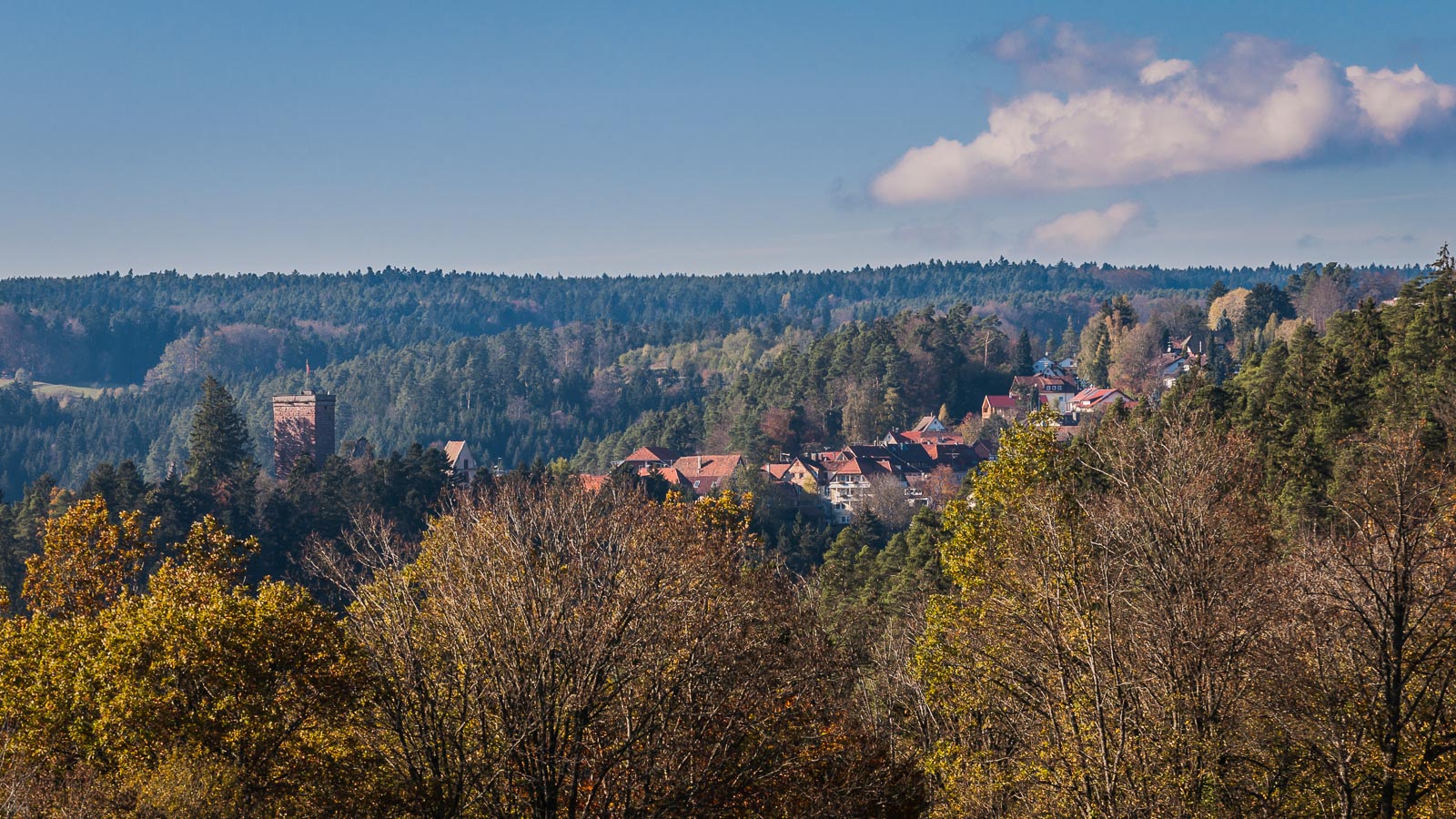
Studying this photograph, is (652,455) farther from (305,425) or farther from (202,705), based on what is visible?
(202,705)

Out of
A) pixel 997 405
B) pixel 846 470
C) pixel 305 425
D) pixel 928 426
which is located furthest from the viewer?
pixel 928 426

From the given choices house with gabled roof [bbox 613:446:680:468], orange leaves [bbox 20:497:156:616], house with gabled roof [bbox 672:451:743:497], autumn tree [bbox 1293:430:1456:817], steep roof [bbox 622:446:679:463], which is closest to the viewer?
autumn tree [bbox 1293:430:1456:817]

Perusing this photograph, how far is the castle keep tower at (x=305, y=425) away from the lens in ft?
399

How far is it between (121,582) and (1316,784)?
1897cm

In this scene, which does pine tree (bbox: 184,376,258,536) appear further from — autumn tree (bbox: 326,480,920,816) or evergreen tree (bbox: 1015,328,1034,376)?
evergreen tree (bbox: 1015,328,1034,376)

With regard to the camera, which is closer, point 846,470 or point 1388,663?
point 1388,663

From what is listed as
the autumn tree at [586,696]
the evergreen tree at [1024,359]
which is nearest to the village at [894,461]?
the evergreen tree at [1024,359]

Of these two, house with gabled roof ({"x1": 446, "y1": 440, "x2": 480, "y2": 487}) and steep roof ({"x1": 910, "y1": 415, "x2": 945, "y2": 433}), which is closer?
house with gabled roof ({"x1": 446, "y1": 440, "x2": 480, "y2": 487})

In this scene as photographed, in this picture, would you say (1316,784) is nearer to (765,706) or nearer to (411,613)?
(765,706)

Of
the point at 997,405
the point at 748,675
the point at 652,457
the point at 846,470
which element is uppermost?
the point at 748,675

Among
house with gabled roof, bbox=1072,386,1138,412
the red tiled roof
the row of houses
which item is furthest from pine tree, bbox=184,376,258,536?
house with gabled roof, bbox=1072,386,1138,412

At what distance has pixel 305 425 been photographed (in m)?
123

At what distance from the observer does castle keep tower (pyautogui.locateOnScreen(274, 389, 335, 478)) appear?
399 feet

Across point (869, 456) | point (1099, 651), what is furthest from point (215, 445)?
point (1099, 651)
